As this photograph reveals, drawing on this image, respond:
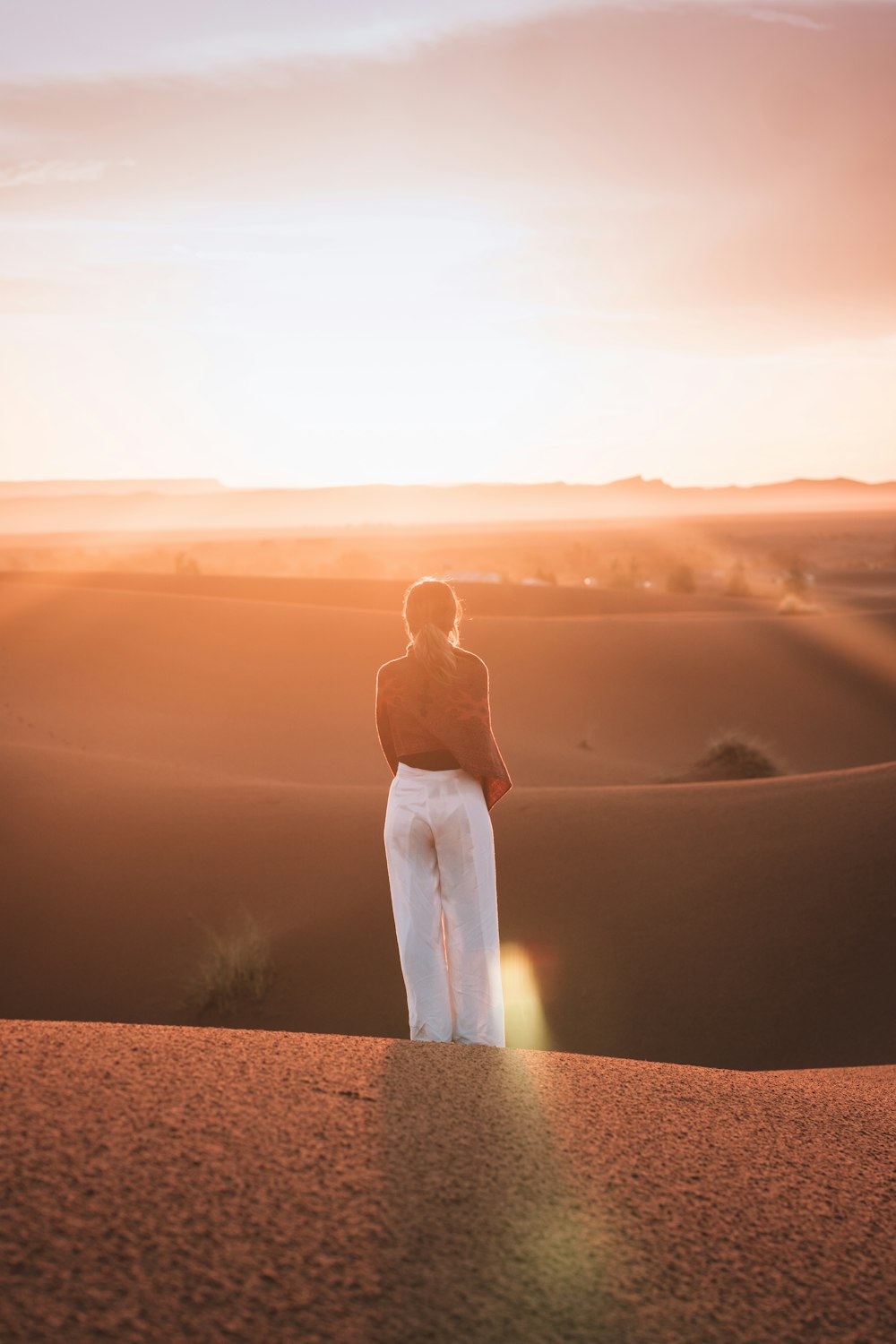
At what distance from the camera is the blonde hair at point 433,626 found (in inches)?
203

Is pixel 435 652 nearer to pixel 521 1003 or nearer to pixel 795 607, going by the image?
pixel 521 1003

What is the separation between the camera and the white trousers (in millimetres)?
5086

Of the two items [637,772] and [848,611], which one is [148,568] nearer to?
[848,611]

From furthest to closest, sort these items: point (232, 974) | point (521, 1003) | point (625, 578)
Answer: point (625, 578), point (232, 974), point (521, 1003)

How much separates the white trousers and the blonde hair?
49cm

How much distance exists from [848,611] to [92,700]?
85.1ft

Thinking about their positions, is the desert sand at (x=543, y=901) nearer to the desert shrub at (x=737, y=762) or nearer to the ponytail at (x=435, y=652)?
the desert shrub at (x=737, y=762)

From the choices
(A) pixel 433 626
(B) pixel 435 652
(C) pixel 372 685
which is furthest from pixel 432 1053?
(C) pixel 372 685

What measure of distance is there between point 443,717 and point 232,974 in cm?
460

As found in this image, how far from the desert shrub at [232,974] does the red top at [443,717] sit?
4196 millimetres

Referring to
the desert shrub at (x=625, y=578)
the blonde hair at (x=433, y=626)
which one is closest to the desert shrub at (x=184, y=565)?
the desert shrub at (x=625, y=578)

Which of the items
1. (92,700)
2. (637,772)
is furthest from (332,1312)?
(92,700)

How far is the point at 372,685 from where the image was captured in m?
27.9

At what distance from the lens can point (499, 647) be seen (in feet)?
101
